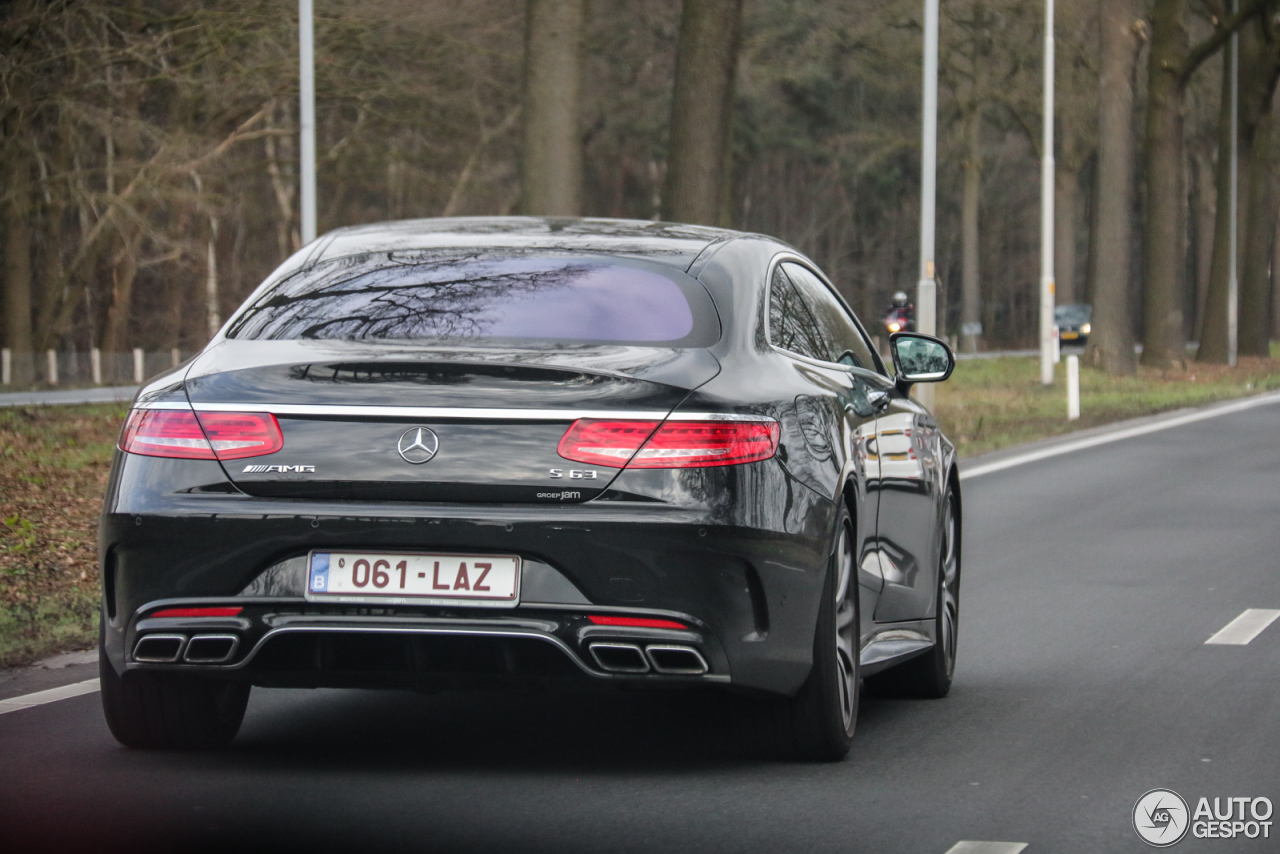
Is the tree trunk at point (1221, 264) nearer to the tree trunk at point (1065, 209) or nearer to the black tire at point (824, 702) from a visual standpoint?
the tree trunk at point (1065, 209)

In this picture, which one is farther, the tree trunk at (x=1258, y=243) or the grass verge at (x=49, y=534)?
the tree trunk at (x=1258, y=243)

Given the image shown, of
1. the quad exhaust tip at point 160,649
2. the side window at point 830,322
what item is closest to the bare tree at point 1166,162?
the side window at point 830,322

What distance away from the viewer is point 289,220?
159ft

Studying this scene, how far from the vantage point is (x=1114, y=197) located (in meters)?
38.5

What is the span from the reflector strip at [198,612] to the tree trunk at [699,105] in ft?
60.2

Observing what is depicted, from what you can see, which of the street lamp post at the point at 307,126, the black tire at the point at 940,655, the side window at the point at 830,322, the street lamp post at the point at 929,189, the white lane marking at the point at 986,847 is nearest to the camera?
the white lane marking at the point at 986,847

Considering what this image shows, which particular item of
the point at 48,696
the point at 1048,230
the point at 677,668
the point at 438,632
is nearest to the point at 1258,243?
the point at 1048,230

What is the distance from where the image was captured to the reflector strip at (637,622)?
217 inches

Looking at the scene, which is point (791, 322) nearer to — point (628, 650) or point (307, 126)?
point (628, 650)

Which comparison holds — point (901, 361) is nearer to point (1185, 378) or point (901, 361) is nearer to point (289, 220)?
point (1185, 378)

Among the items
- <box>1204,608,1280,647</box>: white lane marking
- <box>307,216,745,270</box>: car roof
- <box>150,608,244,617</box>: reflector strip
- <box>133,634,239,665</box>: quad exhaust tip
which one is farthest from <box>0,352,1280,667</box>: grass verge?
<box>1204,608,1280,647</box>: white lane marking

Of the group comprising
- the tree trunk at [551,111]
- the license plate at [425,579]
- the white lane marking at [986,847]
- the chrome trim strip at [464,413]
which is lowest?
the white lane marking at [986,847]

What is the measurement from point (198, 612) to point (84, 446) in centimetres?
1386

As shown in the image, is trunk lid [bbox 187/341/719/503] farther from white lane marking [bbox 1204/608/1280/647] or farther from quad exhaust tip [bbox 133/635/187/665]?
white lane marking [bbox 1204/608/1280/647]
